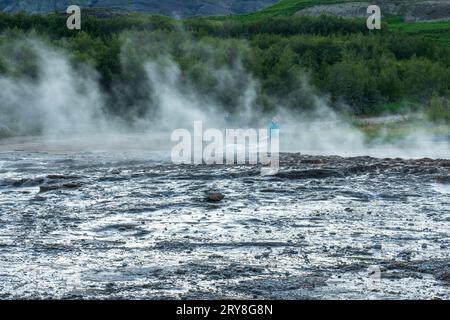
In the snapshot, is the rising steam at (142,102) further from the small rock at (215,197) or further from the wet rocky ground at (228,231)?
the small rock at (215,197)

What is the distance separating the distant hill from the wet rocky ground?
11658 centimetres

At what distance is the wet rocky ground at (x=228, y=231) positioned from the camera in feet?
47.4

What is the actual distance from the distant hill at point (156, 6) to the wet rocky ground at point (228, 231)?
117m

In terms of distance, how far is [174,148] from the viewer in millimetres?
40000

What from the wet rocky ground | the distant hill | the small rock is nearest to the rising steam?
the wet rocky ground

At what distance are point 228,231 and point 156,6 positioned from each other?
133261 mm

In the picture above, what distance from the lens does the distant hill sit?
146875mm

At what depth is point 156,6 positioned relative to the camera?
489 feet

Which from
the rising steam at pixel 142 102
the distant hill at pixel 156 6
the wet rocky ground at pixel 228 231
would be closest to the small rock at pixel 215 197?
the wet rocky ground at pixel 228 231

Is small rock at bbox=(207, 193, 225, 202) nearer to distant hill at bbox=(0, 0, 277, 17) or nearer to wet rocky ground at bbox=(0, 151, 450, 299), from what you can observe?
wet rocky ground at bbox=(0, 151, 450, 299)

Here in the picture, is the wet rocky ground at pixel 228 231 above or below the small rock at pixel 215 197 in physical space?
below

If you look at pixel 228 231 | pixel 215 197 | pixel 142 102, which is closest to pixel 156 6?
pixel 142 102

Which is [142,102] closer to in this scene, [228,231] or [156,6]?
[228,231]

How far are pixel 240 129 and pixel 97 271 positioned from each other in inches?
1372
